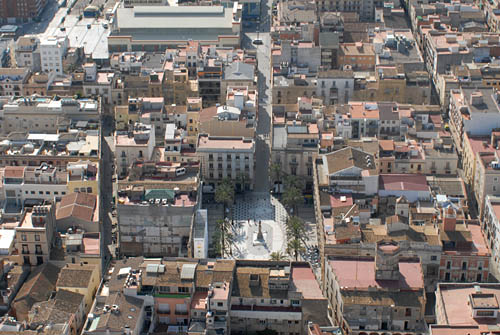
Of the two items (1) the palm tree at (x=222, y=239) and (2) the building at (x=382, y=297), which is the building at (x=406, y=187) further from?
(1) the palm tree at (x=222, y=239)

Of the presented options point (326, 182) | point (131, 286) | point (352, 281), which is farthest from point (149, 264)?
point (326, 182)

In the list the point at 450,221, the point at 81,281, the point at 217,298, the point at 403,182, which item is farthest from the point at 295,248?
the point at 81,281

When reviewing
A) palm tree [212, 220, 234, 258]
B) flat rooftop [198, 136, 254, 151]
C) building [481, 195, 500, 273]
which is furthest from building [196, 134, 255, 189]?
building [481, 195, 500, 273]

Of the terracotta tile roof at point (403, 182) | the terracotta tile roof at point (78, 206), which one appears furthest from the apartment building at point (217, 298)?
the terracotta tile roof at point (403, 182)

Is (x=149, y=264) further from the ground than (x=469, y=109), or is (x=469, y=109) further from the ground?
(x=469, y=109)

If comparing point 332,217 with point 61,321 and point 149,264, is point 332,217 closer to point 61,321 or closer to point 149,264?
point 149,264

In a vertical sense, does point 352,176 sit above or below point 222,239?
above

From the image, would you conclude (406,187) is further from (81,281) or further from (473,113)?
(81,281)
